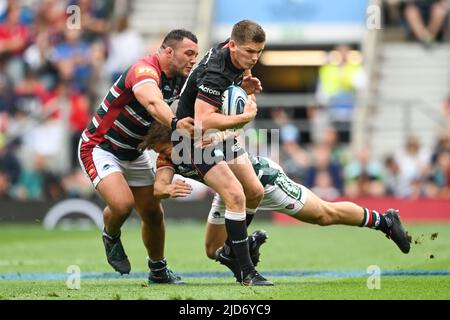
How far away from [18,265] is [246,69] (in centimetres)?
448

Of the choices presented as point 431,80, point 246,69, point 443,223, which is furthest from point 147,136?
point 431,80

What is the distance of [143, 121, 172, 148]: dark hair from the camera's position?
10.1 metres

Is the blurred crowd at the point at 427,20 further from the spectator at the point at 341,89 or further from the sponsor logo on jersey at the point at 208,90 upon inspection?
the sponsor logo on jersey at the point at 208,90

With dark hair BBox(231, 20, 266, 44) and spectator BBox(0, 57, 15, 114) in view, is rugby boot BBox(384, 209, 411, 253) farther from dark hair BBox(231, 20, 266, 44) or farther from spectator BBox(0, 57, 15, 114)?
spectator BBox(0, 57, 15, 114)

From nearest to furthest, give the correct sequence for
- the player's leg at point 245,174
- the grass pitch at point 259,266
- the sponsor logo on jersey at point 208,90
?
1. the grass pitch at point 259,266
2. the sponsor logo on jersey at point 208,90
3. the player's leg at point 245,174

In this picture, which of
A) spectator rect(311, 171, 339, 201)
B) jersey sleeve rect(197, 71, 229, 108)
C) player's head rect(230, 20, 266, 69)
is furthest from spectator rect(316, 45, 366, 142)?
jersey sleeve rect(197, 71, 229, 108)

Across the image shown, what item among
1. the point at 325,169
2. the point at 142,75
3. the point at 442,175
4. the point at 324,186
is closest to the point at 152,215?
the point at 142,75

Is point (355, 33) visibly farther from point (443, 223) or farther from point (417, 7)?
point (443, 223)

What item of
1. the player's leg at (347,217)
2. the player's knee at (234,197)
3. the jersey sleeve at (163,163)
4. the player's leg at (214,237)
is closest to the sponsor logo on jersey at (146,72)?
the jersey sleeve at (163,163)

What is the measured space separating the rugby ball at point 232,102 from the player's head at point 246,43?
0.89ft

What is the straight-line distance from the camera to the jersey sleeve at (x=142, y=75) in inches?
386

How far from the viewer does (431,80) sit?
23.9 metres

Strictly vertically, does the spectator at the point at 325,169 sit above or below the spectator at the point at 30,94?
below

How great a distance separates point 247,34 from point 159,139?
1.42 m
